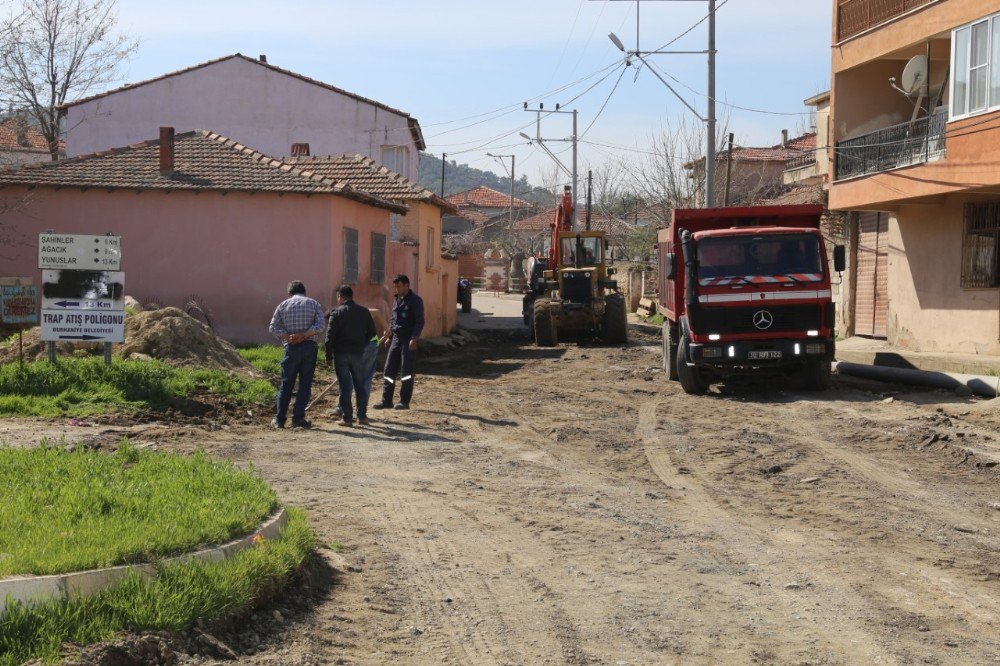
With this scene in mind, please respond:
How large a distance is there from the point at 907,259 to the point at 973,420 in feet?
34.7

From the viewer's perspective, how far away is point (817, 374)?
17.3 meters

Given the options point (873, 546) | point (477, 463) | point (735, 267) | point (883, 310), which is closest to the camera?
point (873, 546)

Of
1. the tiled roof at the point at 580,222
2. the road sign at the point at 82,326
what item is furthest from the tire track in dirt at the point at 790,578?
the tiled roof at the point at 580,222

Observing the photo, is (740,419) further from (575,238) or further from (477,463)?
(575,238)

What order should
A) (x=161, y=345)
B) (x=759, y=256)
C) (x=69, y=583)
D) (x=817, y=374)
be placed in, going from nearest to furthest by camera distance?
(x=69, y=583) < (x=161, y=345) < (x=759, y=256) < (x=817, y=374)

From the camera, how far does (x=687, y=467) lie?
11.3m

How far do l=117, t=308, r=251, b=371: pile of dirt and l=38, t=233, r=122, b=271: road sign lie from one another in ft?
7.40

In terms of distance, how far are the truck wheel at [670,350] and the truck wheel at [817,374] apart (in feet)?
7.52

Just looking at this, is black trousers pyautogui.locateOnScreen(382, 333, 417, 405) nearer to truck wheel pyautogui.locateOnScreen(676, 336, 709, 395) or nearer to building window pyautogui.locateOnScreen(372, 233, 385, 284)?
truck wheel pyautogui.locateOnScreen(676, 336, 709, 395)

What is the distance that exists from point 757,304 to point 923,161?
7103 millimetres

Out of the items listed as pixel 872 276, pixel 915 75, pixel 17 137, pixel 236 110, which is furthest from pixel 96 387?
pixel 17 137

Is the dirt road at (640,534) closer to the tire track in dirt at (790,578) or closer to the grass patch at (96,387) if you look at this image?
the tire track in dirt at (790,578)

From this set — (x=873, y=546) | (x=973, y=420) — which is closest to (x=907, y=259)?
(x=973, y=420)

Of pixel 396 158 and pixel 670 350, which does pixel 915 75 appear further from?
pixel 396 158
